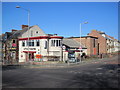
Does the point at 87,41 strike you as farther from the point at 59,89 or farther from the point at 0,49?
the point at 59,89

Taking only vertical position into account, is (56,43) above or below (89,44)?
below

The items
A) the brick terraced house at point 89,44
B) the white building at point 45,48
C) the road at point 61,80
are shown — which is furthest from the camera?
the brick terraced house at point 89,44

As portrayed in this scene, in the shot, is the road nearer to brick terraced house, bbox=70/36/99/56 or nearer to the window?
the window

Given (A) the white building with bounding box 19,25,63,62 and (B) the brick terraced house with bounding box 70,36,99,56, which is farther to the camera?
(B) the brick terraced house with bounding box 70,36,99,56

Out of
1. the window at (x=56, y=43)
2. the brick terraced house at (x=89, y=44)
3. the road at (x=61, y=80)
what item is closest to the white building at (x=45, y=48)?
the window at (x=56, y=43)

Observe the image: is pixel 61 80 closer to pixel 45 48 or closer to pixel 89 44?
pixel 45 48

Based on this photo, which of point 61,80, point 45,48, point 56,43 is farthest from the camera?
point 45,48

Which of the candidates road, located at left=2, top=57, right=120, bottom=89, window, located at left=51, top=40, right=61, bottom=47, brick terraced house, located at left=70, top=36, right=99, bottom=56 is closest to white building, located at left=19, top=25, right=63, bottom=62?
window, located at left=51, top=40, right=61, bottom=47

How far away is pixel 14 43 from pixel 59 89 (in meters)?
36.0

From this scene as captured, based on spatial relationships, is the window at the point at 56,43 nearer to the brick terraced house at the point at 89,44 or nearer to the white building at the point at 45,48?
the white building at the point at 45,48

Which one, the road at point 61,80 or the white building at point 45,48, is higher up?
the white building at point 45,48

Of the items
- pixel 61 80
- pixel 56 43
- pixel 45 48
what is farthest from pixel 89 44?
pixel 61 80

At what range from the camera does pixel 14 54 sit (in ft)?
143

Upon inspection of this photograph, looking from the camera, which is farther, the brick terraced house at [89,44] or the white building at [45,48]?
the brick terraced house at [89,44]
